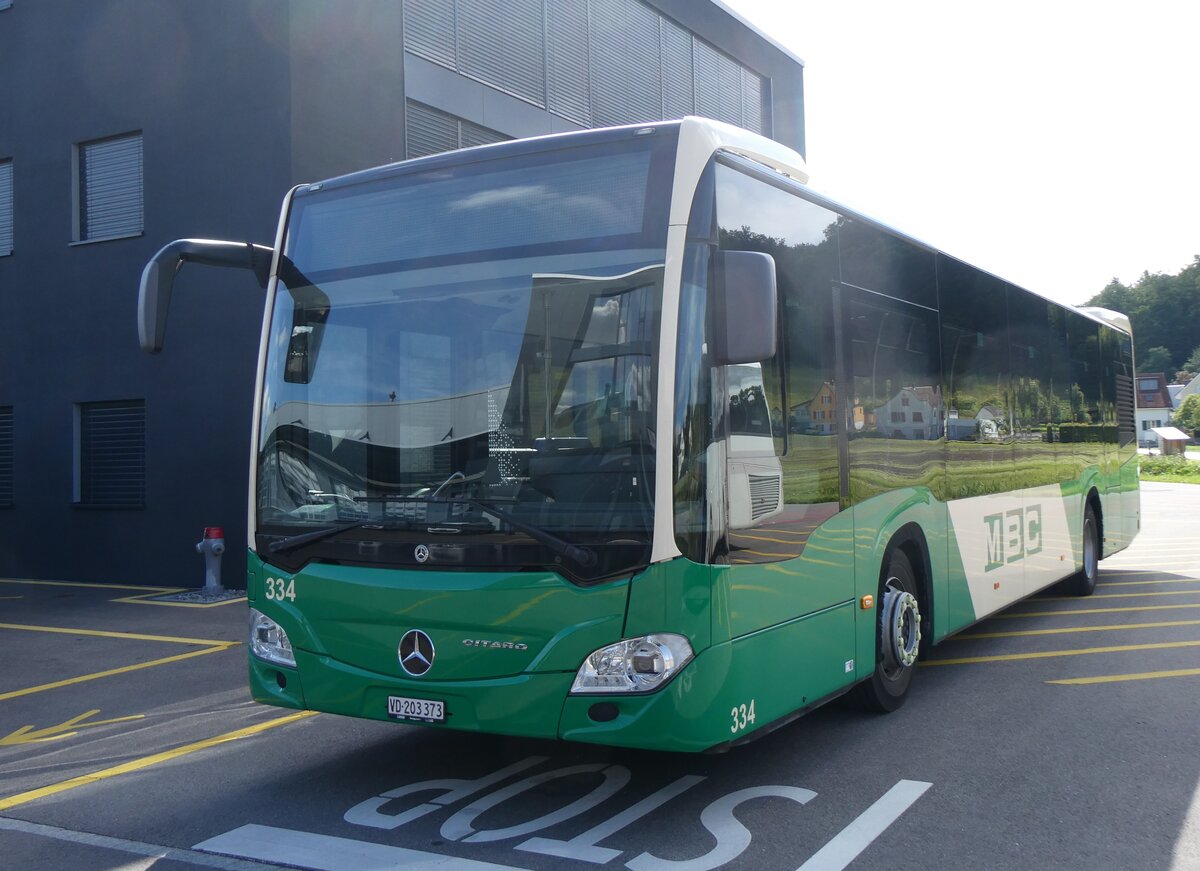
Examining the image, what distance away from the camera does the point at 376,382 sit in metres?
5.27

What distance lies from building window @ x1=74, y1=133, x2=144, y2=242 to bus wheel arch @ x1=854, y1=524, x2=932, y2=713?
11982 mm

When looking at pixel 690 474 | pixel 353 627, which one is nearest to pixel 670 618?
pixel 690 474

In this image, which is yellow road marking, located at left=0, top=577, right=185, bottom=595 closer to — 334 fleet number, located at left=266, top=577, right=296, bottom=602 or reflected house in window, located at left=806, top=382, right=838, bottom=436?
334 fleet number, located at left=266, top=577, right=296, bottom=602

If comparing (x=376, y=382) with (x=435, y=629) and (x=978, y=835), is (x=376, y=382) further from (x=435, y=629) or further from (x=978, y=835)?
(x=978, y=835)

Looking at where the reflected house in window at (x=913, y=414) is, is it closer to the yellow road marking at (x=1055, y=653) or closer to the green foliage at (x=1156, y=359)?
the yellow road marking at (x=1055, y=653)

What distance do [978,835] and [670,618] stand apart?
155 centimetres

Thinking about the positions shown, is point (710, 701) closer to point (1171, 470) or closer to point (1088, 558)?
point (1088, 558)

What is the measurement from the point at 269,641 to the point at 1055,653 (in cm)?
606

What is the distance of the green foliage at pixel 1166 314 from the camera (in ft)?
456

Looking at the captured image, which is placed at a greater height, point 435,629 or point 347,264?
point 347,264

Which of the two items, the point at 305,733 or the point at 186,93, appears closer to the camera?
the point at 305,733

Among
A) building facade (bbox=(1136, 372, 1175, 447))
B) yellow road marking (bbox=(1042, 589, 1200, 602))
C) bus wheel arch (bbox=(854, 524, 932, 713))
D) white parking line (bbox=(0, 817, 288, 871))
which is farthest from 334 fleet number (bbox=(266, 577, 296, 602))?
building facade (bbox=(1136, 372, 1175, 447))

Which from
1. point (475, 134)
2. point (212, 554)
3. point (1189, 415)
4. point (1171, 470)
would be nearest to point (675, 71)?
point (475, 134)

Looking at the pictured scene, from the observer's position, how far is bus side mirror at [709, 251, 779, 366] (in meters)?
4.77
